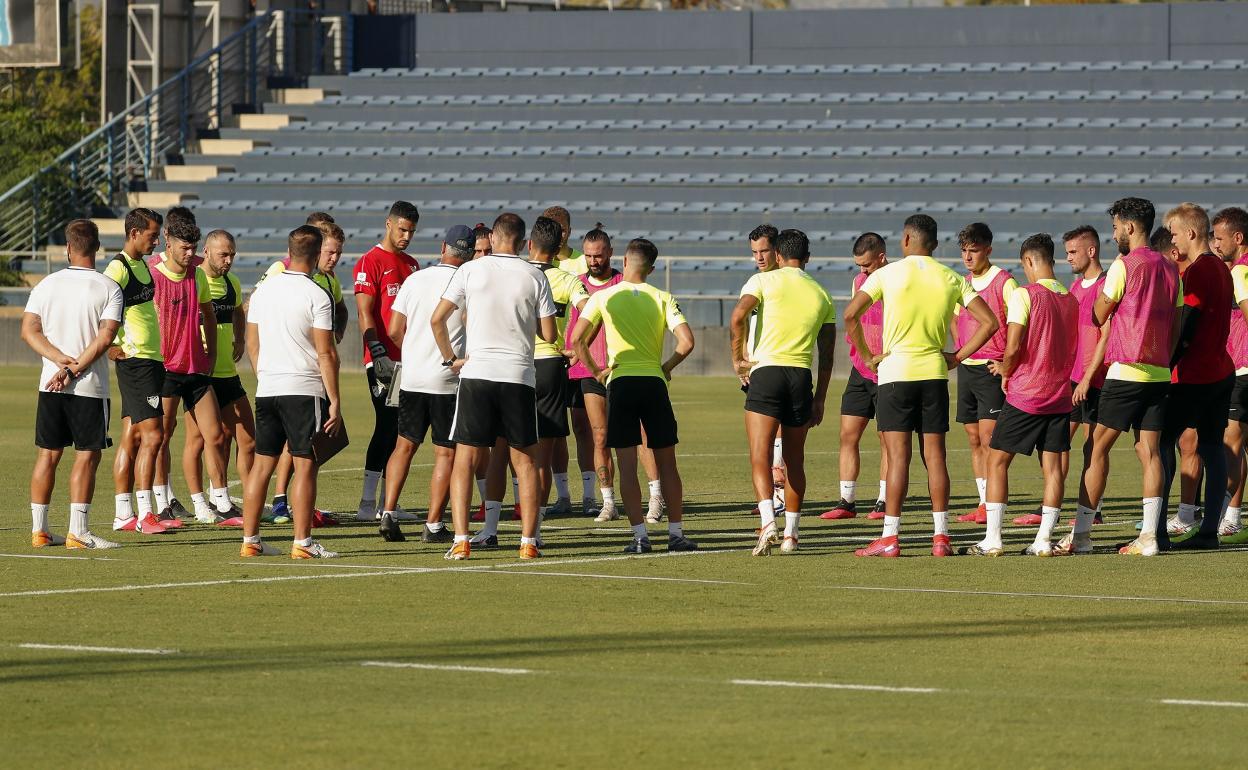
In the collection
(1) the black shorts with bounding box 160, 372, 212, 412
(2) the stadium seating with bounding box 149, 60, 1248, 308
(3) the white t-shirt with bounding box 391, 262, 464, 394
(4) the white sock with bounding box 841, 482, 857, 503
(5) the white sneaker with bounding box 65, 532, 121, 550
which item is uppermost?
(2) the stadium seating with bounding box 149, 60, 1248, 308

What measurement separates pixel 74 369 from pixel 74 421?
1.11 ft

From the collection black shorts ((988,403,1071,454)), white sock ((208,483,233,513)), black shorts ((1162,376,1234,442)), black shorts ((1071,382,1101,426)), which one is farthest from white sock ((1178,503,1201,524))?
white sock ((208,483,233,513))

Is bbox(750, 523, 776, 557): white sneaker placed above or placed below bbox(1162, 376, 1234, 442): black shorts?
below

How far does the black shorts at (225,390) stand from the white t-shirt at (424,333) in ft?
6.84

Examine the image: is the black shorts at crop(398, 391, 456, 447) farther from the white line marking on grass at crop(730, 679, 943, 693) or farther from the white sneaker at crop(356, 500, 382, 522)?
the white line marking on grass at crop(730, 679, 943, 693)

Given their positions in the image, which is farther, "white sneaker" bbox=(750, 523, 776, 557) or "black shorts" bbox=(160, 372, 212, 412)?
"black shorts" bbox=(160, 372, 212, 412)

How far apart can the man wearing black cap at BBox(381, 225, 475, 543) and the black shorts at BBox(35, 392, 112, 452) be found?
5.89 feet

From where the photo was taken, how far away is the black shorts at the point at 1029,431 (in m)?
11.6

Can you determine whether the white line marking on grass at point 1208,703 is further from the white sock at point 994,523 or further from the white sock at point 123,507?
the white sock at point 123,507

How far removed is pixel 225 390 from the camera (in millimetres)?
13781

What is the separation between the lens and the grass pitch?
6.25 metres

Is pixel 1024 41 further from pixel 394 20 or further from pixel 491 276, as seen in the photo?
pixel 491 276

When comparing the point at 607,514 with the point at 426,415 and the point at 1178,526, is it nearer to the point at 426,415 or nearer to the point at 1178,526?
the point at 426,415

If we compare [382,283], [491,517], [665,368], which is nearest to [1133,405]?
[665,368]
